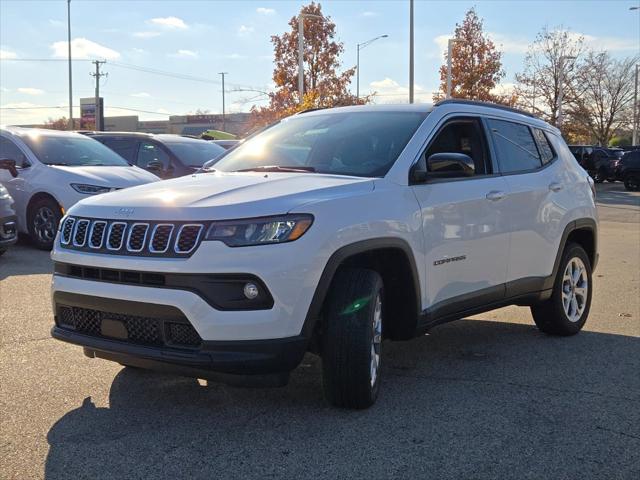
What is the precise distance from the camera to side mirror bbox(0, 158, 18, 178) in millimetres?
9547

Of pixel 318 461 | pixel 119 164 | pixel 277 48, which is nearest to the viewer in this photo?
pixel 318 461

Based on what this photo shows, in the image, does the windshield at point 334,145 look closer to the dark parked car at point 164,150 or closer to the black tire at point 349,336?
the black tire at point 349,336

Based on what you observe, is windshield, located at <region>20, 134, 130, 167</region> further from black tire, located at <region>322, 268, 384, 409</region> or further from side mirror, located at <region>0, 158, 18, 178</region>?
black tire, located at <region>322, 268, 384, 409</region>

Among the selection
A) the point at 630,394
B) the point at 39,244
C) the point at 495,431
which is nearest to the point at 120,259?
the point at 495,431

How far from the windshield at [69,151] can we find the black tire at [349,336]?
748 centimetres

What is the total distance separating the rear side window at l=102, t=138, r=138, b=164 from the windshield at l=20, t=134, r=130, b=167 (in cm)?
132

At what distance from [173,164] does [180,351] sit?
27.8ft

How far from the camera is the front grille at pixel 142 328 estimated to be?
3486 millimetres

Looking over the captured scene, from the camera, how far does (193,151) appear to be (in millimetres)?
12047

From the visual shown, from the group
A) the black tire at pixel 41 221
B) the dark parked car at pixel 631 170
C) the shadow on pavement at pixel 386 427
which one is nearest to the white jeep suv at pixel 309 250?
the shadow on pavement at pixel 386 427

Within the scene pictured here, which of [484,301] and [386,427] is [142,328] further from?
[484,301]

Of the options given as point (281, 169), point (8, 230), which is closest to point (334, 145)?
point (281, 169)

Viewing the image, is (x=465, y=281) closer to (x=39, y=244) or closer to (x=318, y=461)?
(x=318, y=461)

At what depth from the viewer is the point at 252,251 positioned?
3.39 m
